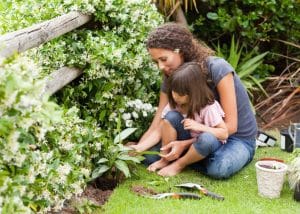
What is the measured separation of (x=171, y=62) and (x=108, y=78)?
525 mm

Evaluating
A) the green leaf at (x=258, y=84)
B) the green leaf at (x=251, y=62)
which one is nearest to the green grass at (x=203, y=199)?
the green leaf at (x=258, y=84)

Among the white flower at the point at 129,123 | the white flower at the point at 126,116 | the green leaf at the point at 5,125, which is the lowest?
the white flower at the point at 129,123

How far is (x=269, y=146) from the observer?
4.58 metres

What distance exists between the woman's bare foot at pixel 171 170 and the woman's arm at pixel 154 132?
0.24 m

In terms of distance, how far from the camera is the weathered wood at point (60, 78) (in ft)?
11.1

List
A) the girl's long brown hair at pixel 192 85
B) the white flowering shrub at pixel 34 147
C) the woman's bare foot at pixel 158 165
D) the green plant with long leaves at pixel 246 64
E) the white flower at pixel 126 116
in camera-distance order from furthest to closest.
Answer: the green plant with long leaves at pixel 246 64 → the white flower at pixel 126 116 → the woman's bare foot at pixel 158 165 → the girl's long brown hair at pixel 192 85 → the white flowering shrub at pixel 34 147

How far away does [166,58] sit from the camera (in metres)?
3.77

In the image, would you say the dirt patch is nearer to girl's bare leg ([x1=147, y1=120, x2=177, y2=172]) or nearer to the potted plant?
girl's bare leg ([x1=147, y1=120, x2=177, y2=172])

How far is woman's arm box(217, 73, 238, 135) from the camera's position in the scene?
3.72 meters

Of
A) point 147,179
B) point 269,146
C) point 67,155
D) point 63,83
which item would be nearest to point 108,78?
point 63,83

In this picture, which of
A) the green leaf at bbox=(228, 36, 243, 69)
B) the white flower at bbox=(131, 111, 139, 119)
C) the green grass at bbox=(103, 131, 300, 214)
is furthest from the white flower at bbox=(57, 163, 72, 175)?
the green leaf at bbox=(228, 36, 243, 69)

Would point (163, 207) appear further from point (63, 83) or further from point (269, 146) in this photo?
point (269, 146)

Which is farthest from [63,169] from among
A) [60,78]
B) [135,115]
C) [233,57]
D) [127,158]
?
[233,57]

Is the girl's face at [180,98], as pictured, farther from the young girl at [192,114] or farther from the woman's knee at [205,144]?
the woman's knee at [205,144]
